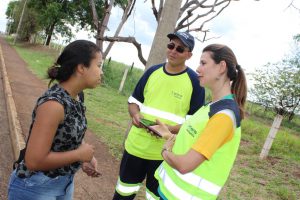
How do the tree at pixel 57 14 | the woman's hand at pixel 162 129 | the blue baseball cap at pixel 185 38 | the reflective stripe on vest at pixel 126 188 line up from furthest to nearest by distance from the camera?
the tree at pixel 57 14 < the reflective stripe on vest at pixel 126 188 < the blue baseball cap at pixel 185 38 < the woman's hand at pixel 162 129

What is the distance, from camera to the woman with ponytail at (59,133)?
2.02 m

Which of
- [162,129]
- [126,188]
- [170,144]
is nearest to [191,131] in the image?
[170,144]

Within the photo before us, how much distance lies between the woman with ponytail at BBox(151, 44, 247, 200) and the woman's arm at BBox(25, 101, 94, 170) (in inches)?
31.3

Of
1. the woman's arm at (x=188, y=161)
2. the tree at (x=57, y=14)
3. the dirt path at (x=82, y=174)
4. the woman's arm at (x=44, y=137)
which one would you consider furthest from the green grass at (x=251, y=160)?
the tree at (x=57, y=14)

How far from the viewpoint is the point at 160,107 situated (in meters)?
3.78

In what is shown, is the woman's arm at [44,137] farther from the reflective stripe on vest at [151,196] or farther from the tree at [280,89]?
the tree at [280,89]

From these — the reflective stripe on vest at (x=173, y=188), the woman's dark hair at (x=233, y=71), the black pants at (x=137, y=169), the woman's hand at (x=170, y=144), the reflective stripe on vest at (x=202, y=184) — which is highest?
the woman's dark hair at (x=233, y=71)

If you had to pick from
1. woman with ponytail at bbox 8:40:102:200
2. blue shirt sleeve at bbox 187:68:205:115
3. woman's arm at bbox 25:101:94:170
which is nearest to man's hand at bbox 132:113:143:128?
blue shirt sleeve at bbox 187:68:205:115

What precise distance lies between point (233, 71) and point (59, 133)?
122 cm

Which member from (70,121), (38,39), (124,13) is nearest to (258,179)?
(70,121)

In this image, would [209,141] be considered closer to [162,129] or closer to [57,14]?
[162,129]

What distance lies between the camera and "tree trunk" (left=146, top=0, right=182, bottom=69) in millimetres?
6598

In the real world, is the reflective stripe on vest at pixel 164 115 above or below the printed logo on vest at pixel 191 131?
below

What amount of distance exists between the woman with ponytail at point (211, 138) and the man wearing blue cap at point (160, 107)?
106cm
